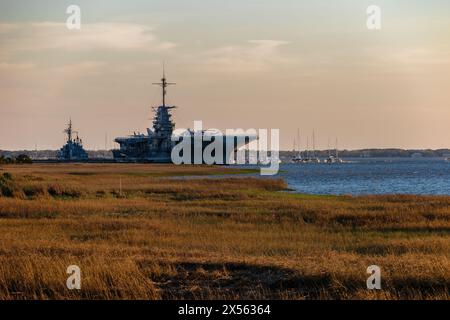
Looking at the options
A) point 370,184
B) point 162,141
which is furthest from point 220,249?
point 162,141

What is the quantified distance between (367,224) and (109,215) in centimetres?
1151

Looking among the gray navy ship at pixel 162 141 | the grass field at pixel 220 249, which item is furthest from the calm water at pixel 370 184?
the gray navy ship at pixel 162 141

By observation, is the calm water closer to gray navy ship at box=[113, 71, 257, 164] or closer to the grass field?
the grass field

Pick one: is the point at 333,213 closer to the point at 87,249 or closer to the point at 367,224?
the point at 367,224

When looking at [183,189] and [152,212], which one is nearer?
[152,212]

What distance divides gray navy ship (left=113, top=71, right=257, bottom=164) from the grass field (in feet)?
405

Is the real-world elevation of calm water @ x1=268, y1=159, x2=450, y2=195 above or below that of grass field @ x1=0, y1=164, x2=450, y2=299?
below

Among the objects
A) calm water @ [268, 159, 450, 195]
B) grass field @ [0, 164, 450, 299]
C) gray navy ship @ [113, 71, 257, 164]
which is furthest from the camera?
gray navy ship @ [113, 71, 257, 164]

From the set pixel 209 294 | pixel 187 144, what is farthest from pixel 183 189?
pixel 187 144

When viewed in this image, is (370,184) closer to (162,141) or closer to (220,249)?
(220,249)

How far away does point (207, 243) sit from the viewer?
22062 millimetres

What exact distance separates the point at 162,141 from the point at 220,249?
14639 cm

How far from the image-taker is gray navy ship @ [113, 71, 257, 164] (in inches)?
6447

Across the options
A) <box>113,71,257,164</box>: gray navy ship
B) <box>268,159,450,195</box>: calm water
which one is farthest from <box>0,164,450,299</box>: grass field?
<box>113,71,257,164</box>: gray navy ship
